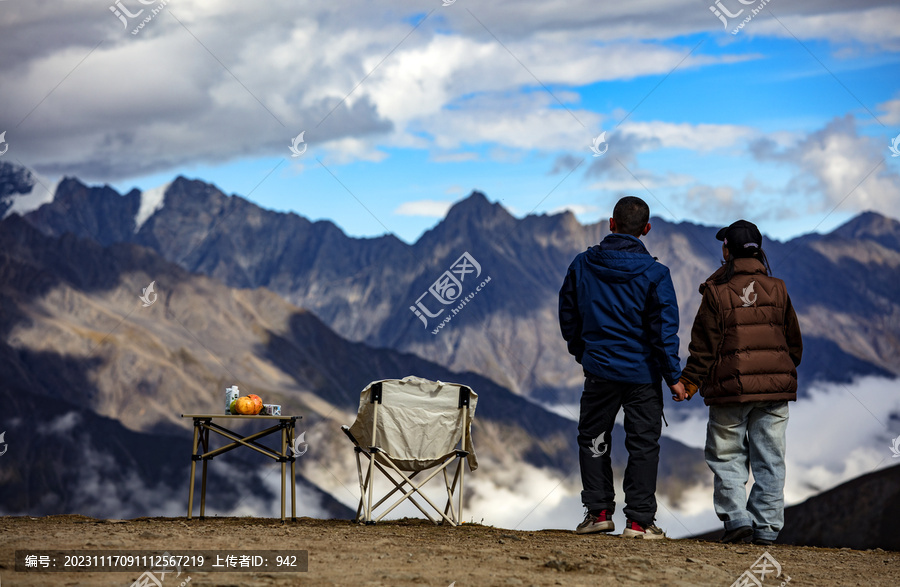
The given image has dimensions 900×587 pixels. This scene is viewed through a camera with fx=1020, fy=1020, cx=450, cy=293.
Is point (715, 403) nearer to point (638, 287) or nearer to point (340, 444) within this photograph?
point (638, 287)

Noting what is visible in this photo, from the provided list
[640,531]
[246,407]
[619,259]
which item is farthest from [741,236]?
[246,407]

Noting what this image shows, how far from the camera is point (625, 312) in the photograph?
776cm

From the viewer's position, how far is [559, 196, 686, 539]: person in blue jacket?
25.0ft

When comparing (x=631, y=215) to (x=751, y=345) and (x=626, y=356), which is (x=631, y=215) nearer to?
(x=626, y=356)

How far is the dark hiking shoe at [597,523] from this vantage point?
25.6 feet

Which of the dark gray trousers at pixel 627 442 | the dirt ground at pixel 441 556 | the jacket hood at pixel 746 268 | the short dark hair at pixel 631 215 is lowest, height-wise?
the dirt ground at pixel 441 556

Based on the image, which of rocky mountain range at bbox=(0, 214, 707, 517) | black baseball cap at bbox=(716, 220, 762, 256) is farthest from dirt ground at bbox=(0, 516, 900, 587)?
rocky mountain range at bbox=(0, 214, 707, 517)

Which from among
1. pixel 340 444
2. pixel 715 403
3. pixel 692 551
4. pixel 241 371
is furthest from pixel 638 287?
pixel 241 371

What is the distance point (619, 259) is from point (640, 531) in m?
2.05

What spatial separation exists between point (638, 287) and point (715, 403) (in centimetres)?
108

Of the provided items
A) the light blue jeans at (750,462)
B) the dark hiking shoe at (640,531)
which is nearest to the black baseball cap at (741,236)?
the light blue jeans at (750,462)

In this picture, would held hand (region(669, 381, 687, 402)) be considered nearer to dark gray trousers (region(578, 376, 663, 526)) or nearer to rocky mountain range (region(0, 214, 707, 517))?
dark gray trousers (region(578, 376, 663, 526))

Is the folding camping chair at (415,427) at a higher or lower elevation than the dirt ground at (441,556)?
higher

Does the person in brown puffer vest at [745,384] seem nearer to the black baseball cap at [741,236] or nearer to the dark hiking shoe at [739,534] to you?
the dark hiking shoe at [739,534]
